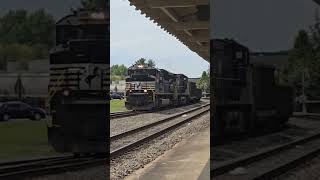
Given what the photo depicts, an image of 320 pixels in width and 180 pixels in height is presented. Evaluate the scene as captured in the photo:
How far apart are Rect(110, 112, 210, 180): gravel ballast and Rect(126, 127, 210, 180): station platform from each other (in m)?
0.18

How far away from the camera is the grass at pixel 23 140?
424 centimetres

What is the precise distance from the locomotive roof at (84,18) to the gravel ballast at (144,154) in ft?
14.2

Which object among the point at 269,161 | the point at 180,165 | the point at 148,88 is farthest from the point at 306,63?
the point at 148,88

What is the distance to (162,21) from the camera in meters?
12.8

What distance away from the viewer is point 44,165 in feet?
14.7

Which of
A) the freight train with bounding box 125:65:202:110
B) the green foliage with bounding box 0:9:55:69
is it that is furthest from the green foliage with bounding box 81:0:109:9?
the freight train with bounding box 125:65:202:110

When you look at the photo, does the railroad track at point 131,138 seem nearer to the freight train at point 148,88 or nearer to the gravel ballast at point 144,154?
the gravel ballast at point 144,154

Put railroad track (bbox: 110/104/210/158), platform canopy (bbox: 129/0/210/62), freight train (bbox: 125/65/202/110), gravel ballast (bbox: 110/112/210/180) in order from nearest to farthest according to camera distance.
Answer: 1. gravel ballast (bbox: 110/112/210/180)
2. platform canopy (bbox: 129/0/210/62)
3. railroad track (bbox: 110/104/210/158)
4. freight train (bbox: 125/65/202/110)

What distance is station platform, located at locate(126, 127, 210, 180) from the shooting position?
8602 mm

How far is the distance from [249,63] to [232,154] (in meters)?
0.81

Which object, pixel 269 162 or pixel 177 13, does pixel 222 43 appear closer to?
pixel 269 162

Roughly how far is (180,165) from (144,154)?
190cm

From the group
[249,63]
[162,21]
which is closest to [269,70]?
[249,63]

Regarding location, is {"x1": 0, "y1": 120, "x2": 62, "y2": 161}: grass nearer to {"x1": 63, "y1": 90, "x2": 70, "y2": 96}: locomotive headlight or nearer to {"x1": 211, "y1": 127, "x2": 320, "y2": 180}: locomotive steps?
{"x1": 63, "y1": 90, "x2": 70, "y2": 96}: locomotive headlight
